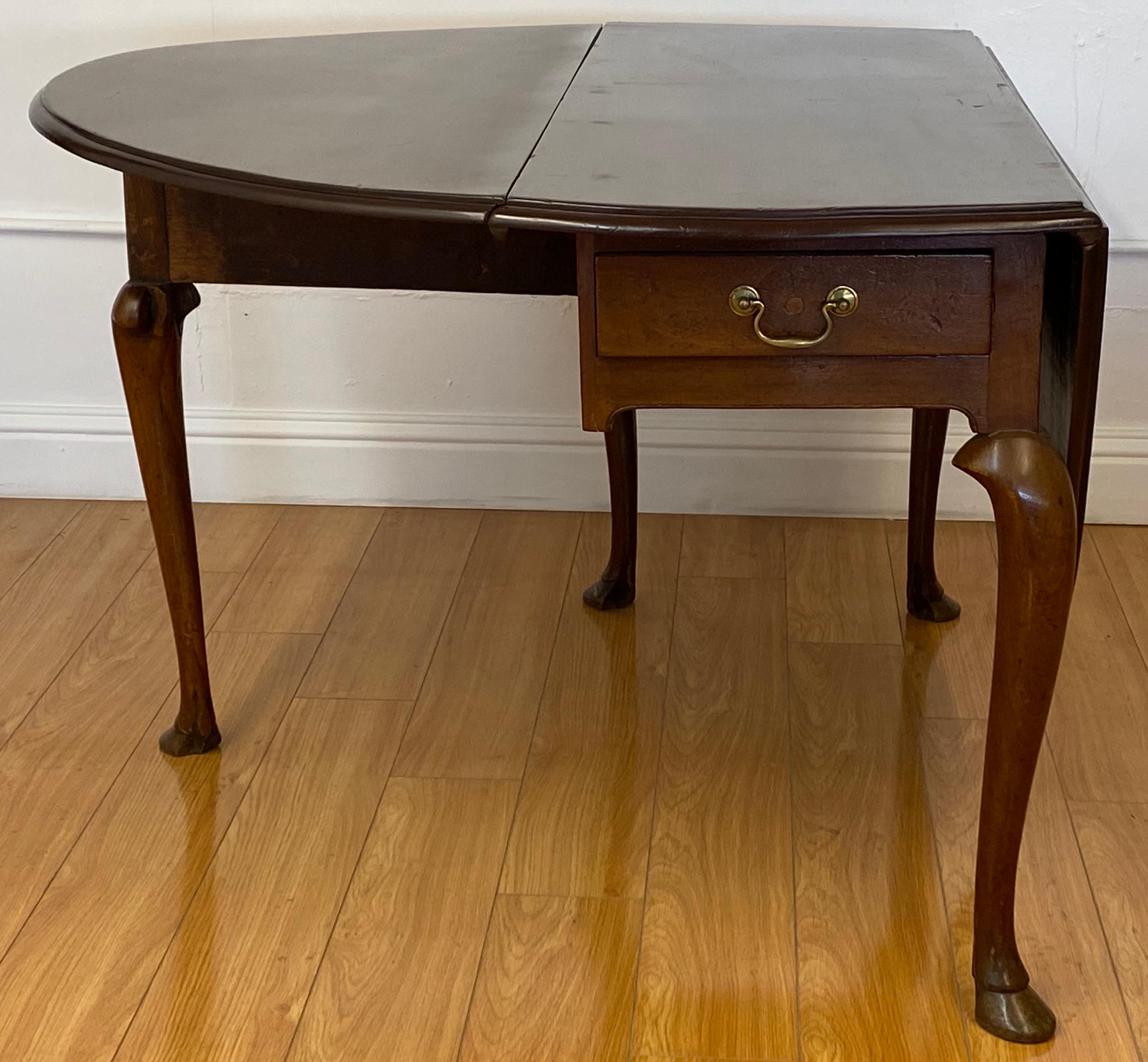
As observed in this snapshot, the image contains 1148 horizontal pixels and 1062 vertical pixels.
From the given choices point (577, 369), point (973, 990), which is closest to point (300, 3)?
point (577, 369)

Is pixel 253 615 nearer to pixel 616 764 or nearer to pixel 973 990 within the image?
pixel 616 764

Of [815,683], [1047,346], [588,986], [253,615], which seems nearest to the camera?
[1047,346]

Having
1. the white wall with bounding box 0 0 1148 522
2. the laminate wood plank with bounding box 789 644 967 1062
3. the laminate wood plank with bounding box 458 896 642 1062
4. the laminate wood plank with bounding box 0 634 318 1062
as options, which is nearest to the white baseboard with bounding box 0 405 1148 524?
the white wall with bounding box 0 0 1148 522

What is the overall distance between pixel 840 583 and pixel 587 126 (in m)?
1.05

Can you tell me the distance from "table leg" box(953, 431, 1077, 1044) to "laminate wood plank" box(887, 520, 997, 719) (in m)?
0.38

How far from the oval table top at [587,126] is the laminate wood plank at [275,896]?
0.73m

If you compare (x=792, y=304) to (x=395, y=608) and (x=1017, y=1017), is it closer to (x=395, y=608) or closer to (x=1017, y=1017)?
(x=1017, y=1017)

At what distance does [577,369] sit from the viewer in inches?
96.0

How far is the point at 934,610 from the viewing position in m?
2.08

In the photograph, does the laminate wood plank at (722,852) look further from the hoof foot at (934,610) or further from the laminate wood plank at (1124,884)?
the laminate wood plank at (1124,884)

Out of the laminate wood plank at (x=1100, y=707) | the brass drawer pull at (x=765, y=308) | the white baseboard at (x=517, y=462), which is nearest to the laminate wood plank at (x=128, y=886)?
the white baseboard at (x=517, y=462)

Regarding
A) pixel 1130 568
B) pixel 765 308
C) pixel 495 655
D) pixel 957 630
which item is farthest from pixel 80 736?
pixel 1130 568

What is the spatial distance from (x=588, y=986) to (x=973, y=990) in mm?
372

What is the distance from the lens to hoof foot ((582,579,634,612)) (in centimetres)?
213
